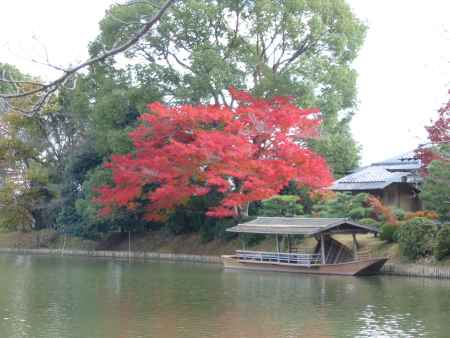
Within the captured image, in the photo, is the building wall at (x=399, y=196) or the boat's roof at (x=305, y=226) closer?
the boat's roof at (x=305, y=226)

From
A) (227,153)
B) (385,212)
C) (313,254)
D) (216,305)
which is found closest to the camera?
(216,305)

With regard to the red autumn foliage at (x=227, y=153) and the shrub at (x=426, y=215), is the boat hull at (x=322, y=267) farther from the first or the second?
the shrub at (x=426, y=215)

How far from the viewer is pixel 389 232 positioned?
24.2 metres

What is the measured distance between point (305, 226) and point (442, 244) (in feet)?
14.8

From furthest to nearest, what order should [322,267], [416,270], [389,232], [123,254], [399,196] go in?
[123,254] → [399,196] → [389,232] → [322,267] → [416,270]

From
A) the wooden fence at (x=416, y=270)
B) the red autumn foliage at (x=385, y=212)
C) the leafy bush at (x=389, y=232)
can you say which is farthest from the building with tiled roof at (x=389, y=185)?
the wooden fence at (x=416, y=270)

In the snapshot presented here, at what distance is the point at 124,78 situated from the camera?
32.6 meters

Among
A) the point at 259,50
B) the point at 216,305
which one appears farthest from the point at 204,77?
the point at 216,305

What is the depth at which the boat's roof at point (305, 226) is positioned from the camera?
2284 centimetres

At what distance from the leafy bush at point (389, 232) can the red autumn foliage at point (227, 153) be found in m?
3.85

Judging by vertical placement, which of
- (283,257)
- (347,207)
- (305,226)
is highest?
(347,207)

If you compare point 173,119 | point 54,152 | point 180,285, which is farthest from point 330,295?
point 54,152

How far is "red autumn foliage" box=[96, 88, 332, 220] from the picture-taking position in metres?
26.5

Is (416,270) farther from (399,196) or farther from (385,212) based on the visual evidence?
(399,196)
